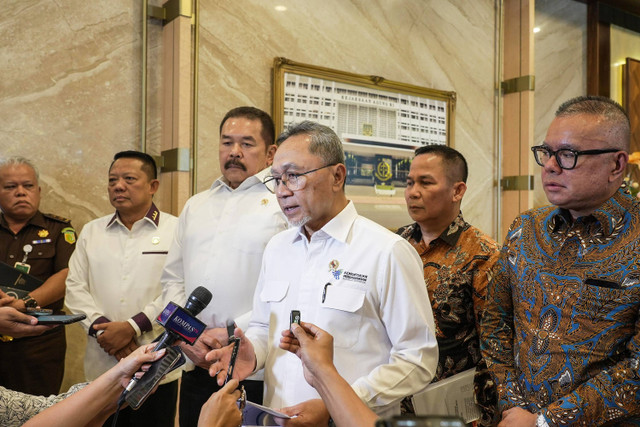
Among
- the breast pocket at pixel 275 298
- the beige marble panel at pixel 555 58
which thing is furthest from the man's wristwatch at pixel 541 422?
the beige marble panel at pixel 555 58

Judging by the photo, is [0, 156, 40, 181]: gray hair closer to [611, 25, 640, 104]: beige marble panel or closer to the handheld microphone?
the handheld microphone

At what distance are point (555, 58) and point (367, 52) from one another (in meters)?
2.00

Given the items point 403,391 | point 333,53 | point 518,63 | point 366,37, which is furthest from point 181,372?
point 518,63

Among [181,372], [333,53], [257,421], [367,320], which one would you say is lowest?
[181,372]

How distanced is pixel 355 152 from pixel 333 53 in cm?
71

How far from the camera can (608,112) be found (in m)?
1.73

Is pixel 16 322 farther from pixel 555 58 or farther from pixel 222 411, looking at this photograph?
pixel 555 58

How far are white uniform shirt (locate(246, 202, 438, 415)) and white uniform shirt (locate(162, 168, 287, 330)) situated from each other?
0.55 metres

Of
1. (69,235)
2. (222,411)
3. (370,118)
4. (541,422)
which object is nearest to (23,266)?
(69,235)

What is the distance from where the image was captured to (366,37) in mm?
4250

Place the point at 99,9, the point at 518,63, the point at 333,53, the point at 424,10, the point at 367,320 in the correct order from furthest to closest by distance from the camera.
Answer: the point at 518,63, the point at 424,10, the point at 333,53, the point at 99,9, the point at 367,320

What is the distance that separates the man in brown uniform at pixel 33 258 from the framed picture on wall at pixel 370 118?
1488 millimetres

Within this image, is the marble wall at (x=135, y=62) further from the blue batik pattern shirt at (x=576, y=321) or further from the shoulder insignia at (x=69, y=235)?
the blue batik pattern shirt at (x=576, y=321)

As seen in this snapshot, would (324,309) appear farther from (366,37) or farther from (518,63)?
(518,63)
